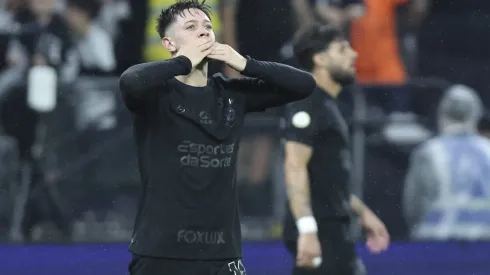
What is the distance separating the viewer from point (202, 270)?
4.25 metres

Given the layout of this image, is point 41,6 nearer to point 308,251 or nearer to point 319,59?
point 319,59

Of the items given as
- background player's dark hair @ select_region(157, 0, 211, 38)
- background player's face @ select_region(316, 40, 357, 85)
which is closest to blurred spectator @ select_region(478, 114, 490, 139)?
background player's face @ select_region(316, 40, 357, 85)

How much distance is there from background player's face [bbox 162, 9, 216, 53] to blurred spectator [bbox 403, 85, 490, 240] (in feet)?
13.0

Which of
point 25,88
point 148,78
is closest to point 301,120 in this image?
point 148,78

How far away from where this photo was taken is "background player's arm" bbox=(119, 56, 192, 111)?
4203 millimetres

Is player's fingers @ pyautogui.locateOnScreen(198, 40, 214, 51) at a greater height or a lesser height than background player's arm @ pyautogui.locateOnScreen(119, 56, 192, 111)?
greater

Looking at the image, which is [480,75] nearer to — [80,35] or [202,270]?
[80,35]

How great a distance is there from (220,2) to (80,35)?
115 centimetres

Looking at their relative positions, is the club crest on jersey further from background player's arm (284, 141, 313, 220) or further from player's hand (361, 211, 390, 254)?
player's hand (361, 211, 390, 254)

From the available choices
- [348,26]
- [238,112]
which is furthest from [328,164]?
[348,26]

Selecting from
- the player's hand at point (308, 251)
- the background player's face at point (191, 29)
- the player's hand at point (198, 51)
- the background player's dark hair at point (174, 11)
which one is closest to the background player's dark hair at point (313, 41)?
the player's hand at point (308, 251)

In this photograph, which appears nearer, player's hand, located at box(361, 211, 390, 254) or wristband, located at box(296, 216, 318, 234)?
wristband, located at box(296, 216, 318, 234)

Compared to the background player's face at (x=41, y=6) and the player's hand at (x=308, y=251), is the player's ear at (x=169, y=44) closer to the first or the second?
the player's hand at (x=308, y=251)

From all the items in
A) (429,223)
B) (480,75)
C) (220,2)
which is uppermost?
(220,2)
